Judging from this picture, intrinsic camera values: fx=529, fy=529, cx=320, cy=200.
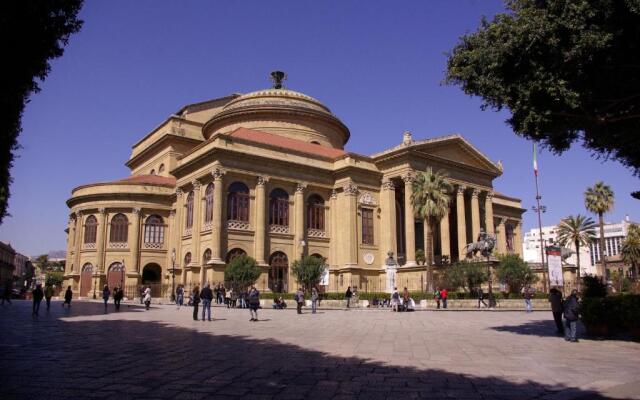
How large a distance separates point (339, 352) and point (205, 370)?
3352 mm

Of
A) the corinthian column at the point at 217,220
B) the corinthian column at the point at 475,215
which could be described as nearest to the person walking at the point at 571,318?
the corinthian column at the point at 217,220

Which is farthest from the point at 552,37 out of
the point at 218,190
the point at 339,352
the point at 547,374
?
the point at 218,190

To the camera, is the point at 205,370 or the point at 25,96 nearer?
the point at 205,370

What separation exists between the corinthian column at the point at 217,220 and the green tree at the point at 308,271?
595 cm

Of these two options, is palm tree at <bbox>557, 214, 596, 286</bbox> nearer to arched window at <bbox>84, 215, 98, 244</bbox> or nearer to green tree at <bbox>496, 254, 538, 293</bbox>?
green tree at <bbox>496, 254, 538, 293</bbox>

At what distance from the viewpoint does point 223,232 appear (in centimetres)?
3859

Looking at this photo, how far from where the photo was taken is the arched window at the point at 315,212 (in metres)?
44.6

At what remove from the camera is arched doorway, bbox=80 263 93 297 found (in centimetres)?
4719

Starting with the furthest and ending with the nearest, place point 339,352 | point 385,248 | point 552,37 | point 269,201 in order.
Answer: point 385,248 < point 269,201 < point 552,37 < point 339,352

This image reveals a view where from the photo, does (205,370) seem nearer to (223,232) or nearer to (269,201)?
(223,232)

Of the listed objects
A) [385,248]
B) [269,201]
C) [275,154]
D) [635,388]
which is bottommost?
[635,388]

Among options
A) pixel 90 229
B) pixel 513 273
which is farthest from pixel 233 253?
pixel 513 273

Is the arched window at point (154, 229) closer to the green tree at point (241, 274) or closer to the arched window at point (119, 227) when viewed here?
the arched window at point (119, 227)

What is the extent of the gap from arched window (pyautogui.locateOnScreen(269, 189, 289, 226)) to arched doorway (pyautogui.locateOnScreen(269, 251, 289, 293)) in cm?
255
